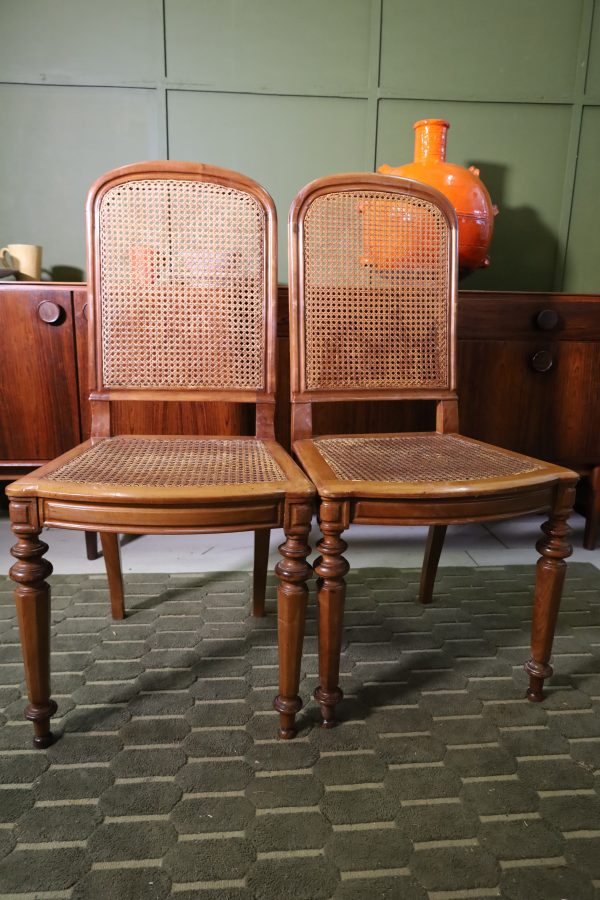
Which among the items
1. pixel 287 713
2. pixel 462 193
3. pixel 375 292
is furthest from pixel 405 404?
pixel 287 713

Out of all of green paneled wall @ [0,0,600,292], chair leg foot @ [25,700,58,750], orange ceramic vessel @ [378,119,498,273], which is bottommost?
chair leg foot @ [25,700,58,750]

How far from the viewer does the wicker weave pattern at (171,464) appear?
103 cm

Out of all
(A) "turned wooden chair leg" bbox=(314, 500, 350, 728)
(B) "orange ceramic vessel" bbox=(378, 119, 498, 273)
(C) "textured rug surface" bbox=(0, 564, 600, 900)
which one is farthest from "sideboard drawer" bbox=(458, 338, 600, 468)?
(A) "turned wooden chair leg" bbox=(314, 500, 350, 728)

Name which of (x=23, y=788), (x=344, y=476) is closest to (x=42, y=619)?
(x=23, y=788)

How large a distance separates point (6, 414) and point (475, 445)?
143 centimetres

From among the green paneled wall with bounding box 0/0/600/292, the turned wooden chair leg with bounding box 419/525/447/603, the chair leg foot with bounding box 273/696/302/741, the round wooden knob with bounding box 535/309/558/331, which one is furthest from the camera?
the green paneled wall with bounding box 0/0/600/292

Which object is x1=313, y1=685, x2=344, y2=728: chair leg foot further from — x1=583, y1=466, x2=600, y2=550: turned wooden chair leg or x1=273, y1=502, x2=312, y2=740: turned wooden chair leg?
x1=583, y1=466, x2=600, y2=550: turned wooden chair leg

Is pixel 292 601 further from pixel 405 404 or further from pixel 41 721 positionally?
pixel 405 404

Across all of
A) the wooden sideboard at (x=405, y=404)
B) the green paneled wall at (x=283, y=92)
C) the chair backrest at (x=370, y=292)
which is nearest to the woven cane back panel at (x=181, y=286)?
the chair backrest at (x=370, y=292)

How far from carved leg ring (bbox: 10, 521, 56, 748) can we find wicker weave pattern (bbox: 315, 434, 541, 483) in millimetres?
563

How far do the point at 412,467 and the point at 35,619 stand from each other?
0.76m

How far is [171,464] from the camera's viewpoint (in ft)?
3.77

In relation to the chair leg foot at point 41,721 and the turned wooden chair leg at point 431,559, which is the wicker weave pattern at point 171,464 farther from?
the turned wooden chair leg at point 431,559

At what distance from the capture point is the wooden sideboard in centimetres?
177
